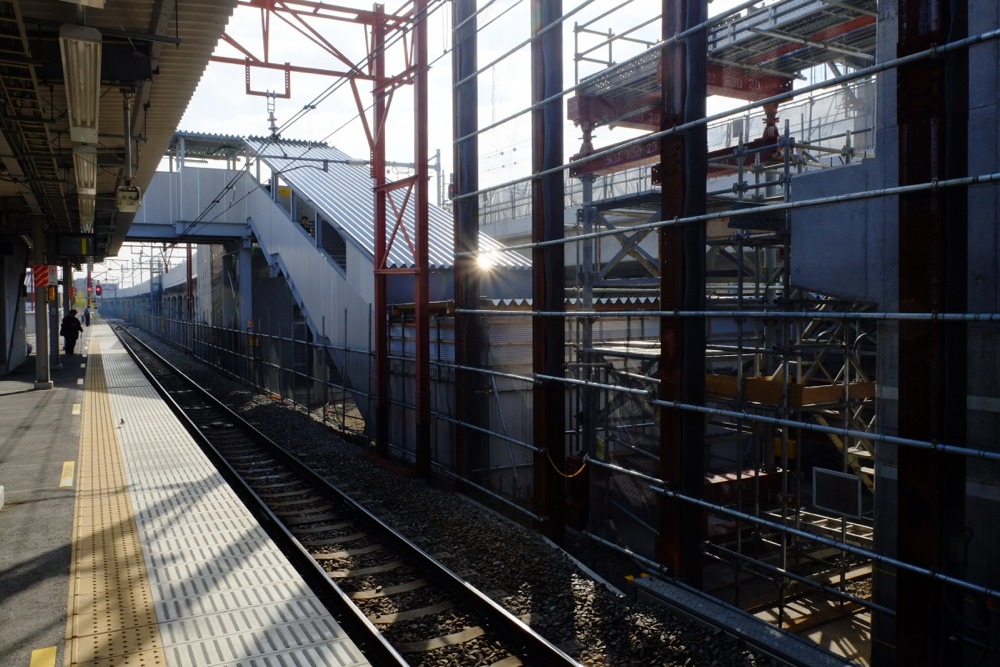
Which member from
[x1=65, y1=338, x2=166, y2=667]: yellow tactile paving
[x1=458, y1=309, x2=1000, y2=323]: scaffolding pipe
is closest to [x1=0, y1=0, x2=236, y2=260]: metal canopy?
[x1=65, y1=338, x2=166, y2=667]: yellow tactile paving

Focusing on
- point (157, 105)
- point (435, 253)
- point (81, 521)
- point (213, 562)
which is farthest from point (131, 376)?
point (213, 562)

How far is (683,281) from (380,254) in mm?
7125

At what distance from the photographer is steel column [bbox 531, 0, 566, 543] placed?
25.4 feet

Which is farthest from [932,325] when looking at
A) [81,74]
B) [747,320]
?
[81,74]

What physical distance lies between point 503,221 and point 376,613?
58.4 feet

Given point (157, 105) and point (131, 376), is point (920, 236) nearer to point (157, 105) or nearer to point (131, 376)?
point (157, 105)

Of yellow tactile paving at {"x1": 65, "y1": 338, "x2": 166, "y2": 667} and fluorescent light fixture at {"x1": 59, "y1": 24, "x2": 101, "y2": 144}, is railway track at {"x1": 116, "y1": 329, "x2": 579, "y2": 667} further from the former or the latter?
fluorescent light fixture at {"x1": 59, "y1": 24, "x2": 101, "y2": 144}

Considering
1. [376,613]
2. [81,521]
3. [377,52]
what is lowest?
[376,613]

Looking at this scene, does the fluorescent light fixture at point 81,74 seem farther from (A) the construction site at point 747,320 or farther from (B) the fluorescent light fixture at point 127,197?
(A) the construction site at point 747,320

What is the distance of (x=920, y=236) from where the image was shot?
4.21 m

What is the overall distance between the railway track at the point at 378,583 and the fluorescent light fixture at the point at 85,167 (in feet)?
15.7

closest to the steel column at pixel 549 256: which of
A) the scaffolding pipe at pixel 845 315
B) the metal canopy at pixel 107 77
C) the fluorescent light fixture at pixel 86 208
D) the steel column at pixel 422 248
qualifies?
the scaffolding pipe at pixel 845 315

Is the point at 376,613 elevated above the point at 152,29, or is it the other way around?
the point at 152,29

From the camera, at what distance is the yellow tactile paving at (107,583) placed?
476 centimetres
